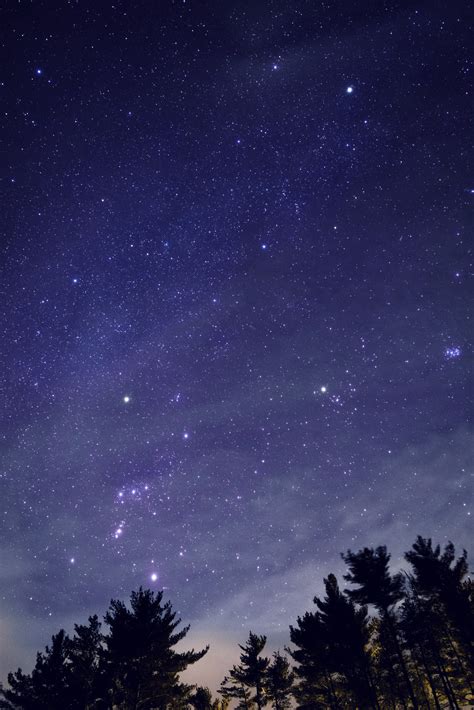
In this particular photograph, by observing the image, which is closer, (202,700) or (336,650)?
(336,650)

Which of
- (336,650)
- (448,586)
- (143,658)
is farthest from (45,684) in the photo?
(448,586)

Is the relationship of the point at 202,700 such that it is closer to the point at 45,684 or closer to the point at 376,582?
the point at 45,684

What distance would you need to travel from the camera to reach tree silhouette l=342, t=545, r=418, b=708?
2141cm

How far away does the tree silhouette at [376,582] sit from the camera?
21.4 metres

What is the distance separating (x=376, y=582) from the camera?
865 inches

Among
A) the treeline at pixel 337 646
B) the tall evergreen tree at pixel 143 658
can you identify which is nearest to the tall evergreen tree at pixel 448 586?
the treeline at pixel 337 646

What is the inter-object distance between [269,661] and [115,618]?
51.9 ft

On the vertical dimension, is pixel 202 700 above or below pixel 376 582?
below

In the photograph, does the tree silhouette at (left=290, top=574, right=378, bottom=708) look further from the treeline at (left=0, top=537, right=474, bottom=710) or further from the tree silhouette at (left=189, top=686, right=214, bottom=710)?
the tree silhouette at (left=189, top=686, right=214, bottom=710)

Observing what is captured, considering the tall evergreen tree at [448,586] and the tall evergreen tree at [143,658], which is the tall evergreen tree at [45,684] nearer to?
the tall evergreen tree at [143,658]

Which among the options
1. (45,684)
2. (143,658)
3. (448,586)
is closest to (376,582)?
(448,586)

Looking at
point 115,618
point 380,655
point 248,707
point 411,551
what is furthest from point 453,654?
point 115,618

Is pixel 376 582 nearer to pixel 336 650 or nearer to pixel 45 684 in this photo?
pixel 336 650

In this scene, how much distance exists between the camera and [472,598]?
70.5 ft
